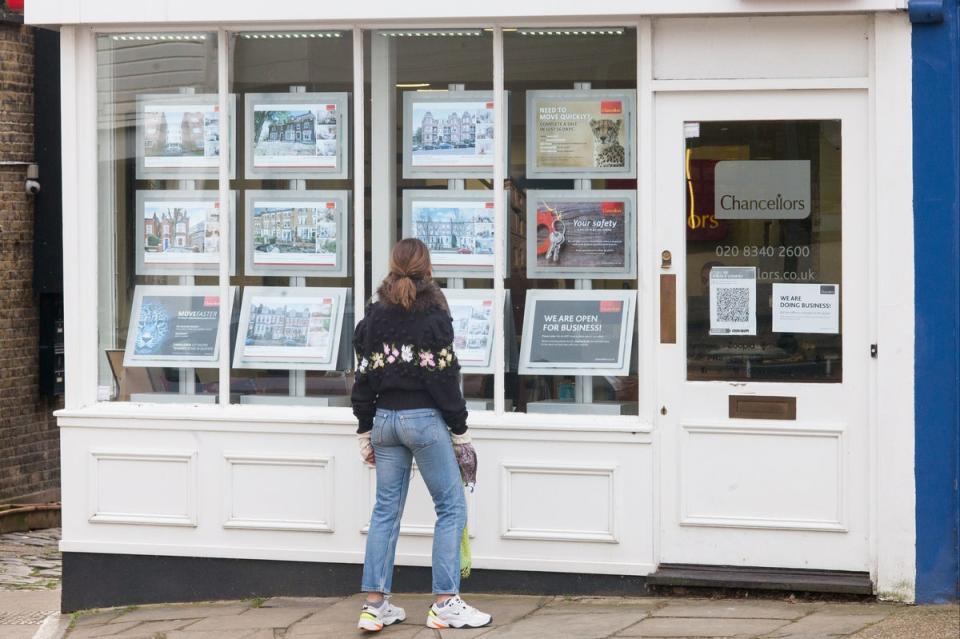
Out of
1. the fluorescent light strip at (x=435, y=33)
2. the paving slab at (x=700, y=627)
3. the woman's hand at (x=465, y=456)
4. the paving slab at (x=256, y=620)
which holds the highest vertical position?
the fluorescent light strip at (x=435, y=33)

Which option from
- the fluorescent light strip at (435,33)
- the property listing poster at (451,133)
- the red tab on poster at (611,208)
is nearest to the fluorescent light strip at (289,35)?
the fluorescent light strip at (435,33)

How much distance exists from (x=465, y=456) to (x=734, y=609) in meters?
1.57

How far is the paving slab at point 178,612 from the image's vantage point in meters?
7.15

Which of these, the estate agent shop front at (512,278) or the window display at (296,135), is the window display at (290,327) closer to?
the estate agent shop front at (512,278)

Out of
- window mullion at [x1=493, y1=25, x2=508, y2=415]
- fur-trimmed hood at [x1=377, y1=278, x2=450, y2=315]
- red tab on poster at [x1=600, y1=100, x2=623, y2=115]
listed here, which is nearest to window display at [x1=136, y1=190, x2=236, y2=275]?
window mullion at [x1=493, y1=25, x2=508, y2=415]

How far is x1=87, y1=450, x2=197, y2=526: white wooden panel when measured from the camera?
740 cm

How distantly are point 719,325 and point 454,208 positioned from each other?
1.57 m

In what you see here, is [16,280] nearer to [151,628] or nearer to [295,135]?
[295,135]

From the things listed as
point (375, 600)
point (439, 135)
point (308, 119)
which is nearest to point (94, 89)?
point (308, 119)

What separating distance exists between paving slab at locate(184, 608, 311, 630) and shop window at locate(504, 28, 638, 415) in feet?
5.27

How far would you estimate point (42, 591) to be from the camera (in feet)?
28.8

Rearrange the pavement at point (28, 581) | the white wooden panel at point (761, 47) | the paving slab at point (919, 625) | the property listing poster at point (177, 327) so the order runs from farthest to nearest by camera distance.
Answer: the pavement at point (28, 581)
the property listing poster at point (177, 327)
the white wooden panel at point (761, 47)
the paving slab at point (919, 625)

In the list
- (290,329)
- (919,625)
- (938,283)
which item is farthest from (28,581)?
(938,283)

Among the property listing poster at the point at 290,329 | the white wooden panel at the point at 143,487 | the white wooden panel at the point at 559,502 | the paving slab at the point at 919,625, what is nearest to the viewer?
the paving slab at the point at 919,625
